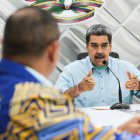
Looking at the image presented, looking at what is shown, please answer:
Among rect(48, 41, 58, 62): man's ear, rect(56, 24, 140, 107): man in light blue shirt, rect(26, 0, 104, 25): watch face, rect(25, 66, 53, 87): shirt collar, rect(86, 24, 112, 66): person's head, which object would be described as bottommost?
rect(25, 66, 53, 87): shirt collar

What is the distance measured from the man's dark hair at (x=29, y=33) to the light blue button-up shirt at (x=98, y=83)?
1.70 m

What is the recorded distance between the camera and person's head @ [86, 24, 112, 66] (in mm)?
2699

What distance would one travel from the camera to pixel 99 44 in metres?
2.73

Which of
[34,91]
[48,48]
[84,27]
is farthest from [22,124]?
[84,27]

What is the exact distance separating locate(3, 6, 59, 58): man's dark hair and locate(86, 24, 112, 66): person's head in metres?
1.82

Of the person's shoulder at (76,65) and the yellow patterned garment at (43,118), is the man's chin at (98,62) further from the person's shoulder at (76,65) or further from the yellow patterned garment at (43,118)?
the yellow patterned garment at (43,118)

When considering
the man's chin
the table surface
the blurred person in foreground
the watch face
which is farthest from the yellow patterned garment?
the watch face

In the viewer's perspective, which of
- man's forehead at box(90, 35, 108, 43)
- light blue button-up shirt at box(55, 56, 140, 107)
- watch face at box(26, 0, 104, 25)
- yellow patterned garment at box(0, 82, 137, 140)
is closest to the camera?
yellow patterned garment at box(0, 82, 137, 140)

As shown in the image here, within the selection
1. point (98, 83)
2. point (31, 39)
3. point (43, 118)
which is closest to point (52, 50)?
point (31, 39)

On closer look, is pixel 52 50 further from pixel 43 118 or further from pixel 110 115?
pixel 110 115

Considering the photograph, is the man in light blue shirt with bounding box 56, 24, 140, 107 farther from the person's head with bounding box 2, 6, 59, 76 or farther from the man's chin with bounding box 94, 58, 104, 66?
the person's head with bounding box 2, 6, 59, 76

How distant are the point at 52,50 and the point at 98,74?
6.12 feet

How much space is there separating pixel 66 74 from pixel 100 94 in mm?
Result: 326

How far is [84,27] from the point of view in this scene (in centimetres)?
361
